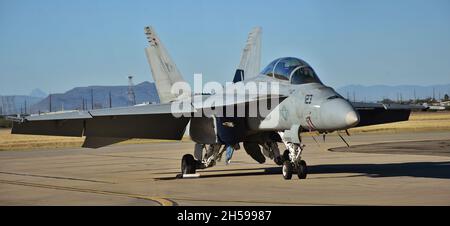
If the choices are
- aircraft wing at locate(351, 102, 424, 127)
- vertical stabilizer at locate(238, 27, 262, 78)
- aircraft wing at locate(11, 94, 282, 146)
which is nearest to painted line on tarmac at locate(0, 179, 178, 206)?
aircraft wing at locate(11, 94, 282, 146)

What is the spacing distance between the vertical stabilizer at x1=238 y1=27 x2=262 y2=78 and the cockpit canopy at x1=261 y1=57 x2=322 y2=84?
4.11 m

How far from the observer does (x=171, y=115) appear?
18766 mm

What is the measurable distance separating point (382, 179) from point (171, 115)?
5513 mm

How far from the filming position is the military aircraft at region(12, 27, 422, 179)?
1602 cm

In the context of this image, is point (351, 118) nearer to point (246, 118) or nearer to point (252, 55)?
point (246, 118)

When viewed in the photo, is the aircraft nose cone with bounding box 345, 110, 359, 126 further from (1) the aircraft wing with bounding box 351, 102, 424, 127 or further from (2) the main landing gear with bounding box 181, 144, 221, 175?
(2) the main landing gear with bounding box 181, 144, 221, 175

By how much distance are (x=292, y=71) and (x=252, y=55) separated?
204 inches

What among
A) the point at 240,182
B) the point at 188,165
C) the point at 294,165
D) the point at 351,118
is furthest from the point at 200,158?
the point at 351,118

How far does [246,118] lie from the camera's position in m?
18.2

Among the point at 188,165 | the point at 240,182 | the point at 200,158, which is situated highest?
the point at 200,158

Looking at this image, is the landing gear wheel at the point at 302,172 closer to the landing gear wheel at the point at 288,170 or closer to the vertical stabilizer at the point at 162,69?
the landing gear wheel at the point at 288,170

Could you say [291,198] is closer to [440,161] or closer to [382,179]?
[382,179]

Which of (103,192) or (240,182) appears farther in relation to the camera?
(240,182)
